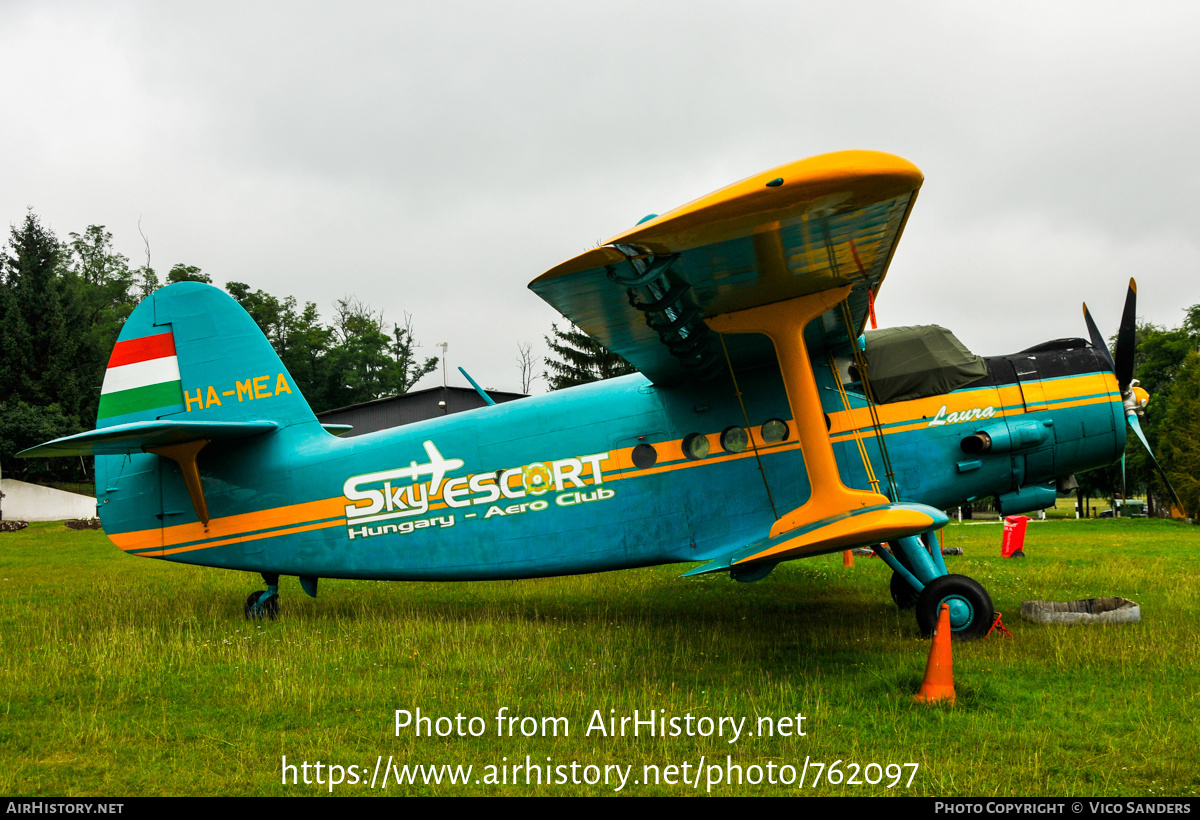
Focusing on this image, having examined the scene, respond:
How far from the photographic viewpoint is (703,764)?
154 inches

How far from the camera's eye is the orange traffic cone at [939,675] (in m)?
4.75

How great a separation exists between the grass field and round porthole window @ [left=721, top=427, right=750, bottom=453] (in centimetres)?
178

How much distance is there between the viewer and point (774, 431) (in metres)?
6.95

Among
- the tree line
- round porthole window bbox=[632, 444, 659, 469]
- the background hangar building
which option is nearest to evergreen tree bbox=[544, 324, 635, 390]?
the background hangar building

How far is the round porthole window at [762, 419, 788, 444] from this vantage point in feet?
22.7

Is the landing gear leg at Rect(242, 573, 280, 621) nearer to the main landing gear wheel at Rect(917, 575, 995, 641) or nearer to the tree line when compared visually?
the main landing gear wheel at Rect(917, 575, 995, 641)

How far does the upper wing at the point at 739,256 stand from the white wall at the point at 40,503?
3867 centimetres

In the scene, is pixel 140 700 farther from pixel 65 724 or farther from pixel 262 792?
pixel 262 792

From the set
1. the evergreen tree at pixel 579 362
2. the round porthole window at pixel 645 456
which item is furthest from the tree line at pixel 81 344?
the round porthole window at pixel 645 456

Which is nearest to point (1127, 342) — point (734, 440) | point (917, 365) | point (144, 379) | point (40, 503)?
point (917, 365)

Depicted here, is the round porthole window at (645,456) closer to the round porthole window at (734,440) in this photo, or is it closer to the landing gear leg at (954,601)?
the round porthole window at (734,440)

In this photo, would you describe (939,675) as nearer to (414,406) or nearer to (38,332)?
(414,406)

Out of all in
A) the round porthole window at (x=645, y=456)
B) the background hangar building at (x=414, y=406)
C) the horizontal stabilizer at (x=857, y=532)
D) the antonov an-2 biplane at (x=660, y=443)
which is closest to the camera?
the horizontal stabilizer at (x=857, y=532)
